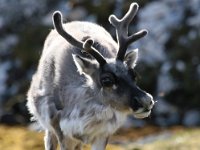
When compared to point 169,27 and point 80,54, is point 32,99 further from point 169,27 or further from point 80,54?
point 169,27

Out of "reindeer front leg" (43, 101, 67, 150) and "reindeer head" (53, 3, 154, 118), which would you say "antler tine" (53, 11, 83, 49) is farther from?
"reindeer front leg" (43, 101, 67, 150)

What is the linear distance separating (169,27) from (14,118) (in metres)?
9.82

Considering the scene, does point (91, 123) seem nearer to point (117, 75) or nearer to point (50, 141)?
point (117, 75)

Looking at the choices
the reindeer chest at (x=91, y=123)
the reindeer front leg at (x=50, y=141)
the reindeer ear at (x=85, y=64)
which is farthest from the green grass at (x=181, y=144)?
the reindeer ear at (x=85, y=64)

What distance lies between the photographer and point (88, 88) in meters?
14.8

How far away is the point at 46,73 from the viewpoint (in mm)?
16562

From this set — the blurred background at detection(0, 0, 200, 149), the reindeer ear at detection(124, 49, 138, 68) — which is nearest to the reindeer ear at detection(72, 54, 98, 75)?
the reindeer ear at detection(124, 49, 138, 68)

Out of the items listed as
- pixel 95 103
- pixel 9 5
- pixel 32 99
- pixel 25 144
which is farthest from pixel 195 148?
pixel 9 5

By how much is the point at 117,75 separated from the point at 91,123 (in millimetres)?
1300

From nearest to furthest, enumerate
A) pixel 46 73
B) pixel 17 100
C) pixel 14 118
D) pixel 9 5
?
pixel 46 73
pixel 14 118
pixel 17 100
pixel 9 5

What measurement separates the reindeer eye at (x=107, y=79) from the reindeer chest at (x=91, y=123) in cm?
53

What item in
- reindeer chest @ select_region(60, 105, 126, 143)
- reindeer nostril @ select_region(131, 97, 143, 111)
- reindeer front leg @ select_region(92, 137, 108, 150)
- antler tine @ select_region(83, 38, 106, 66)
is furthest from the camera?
reindeer front leg @ select_region(92, 137, 108, 150)

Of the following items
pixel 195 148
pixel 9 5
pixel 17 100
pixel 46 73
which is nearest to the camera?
pixel 46 73

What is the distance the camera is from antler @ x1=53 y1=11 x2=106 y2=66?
47.2ft
